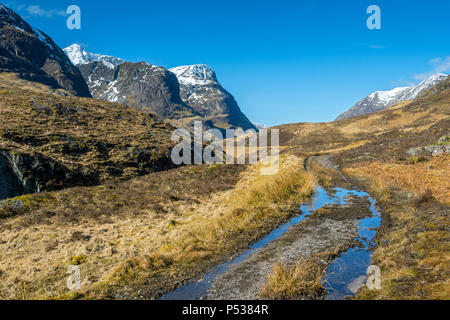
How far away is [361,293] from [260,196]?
1420cm

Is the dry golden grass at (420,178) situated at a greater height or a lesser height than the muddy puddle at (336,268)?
greater

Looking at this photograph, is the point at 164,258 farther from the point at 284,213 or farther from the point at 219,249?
the point at 284,213

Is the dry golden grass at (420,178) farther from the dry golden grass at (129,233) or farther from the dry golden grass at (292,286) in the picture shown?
the dry golden grass at (292,286)

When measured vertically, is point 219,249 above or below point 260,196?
below

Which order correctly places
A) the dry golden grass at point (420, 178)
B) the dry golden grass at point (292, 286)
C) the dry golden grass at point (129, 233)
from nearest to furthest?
the dry golden grass at point (292, 286) < the dry golden grass at point (129, 233) < the dry golden grass at point (420, 178)

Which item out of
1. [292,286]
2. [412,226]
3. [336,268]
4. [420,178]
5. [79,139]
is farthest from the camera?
[79,139]

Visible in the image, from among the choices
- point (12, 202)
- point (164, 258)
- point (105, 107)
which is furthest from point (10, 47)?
point (164, 258)

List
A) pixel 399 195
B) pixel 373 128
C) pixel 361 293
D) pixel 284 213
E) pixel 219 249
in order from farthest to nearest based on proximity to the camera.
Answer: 1. pixel 373 128
2. pixel 399 195
3. pixel 284 213
4. pixel 219 249
5. pixel 361 293

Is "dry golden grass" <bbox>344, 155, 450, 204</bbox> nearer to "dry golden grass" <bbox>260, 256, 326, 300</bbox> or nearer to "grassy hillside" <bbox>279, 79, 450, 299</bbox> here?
"grassy hillside" <bbox>279, 79, 450, 299</bbox>

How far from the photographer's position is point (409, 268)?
9.09 m

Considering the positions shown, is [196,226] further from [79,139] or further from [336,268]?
[79,139]

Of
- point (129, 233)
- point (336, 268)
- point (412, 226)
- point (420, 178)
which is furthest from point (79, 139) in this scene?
point (420, 178)

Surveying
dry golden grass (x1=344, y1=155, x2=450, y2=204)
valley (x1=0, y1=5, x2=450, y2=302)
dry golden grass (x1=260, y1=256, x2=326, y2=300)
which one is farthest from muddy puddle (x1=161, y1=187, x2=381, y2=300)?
dry golden grass (x1=344, y1=155, x2=450, y2=204)

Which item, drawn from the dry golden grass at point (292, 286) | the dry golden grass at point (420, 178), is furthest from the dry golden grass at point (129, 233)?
the dry golden grass at point (420, 178)
